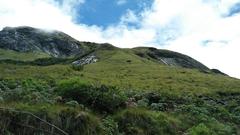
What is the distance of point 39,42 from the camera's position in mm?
169000

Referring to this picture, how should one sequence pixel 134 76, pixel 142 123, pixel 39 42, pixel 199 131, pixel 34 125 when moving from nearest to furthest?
pixel 34 125 < pixel 142 123 < pixel 199 131 < pixel 134 76 < pixel 39 42

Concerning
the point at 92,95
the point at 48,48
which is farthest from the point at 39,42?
the point at 92,95

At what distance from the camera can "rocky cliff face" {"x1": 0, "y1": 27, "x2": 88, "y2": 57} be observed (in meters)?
160

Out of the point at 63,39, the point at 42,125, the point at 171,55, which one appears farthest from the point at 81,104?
the point at 63,39

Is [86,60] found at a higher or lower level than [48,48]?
lower

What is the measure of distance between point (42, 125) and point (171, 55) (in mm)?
116172

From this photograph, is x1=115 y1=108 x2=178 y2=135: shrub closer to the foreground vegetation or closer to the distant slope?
the foreground vegetation

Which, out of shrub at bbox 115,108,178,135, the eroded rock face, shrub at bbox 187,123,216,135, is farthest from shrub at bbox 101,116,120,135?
the eroded rock face

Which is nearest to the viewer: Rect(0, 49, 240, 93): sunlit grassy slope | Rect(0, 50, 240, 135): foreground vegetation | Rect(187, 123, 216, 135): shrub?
Rect(0, 50, 240, 135): foreground vegetation

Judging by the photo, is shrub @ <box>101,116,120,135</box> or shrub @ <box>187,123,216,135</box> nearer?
shrub @ <box>101,116,120,135</box>

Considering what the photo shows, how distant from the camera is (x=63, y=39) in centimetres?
Result: 18000

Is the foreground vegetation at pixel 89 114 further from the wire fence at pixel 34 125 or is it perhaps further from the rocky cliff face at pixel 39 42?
the rocky cliff face at pixel 39 42

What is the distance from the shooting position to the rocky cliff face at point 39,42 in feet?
524

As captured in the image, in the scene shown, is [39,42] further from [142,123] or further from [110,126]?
[110,126]
